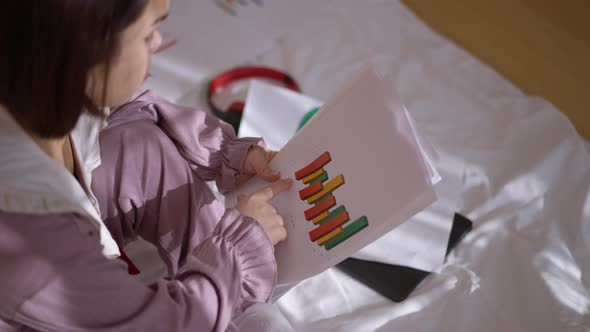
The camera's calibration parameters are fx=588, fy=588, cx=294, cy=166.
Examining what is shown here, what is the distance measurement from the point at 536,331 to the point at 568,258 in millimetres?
123

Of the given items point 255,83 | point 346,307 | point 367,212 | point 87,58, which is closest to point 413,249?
point 346,307

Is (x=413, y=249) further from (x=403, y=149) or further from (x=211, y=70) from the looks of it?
(x=211, y=70)

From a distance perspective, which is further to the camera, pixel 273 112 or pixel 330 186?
pixel 273 112

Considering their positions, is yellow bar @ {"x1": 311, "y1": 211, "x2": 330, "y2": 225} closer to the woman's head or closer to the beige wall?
the woman's head

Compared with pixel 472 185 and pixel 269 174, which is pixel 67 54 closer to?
pixel 269 174

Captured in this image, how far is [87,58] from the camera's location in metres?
0.43

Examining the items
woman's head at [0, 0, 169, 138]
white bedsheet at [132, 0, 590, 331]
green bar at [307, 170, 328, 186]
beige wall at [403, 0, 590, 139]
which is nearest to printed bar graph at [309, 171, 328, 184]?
green bar at [307, 170, 328, 186]

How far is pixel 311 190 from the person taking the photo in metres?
0.64

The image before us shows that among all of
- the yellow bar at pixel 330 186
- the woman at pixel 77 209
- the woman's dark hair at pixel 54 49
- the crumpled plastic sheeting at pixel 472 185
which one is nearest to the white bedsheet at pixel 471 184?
the crumpled plastic sheeting at pixel 472 185

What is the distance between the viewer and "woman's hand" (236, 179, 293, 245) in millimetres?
622

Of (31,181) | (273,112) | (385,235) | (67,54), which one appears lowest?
(385,235)

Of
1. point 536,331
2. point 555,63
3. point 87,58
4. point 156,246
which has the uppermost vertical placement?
point 87,58

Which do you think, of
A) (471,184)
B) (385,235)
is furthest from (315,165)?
(471,184)

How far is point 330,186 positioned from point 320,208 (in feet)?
0.09
